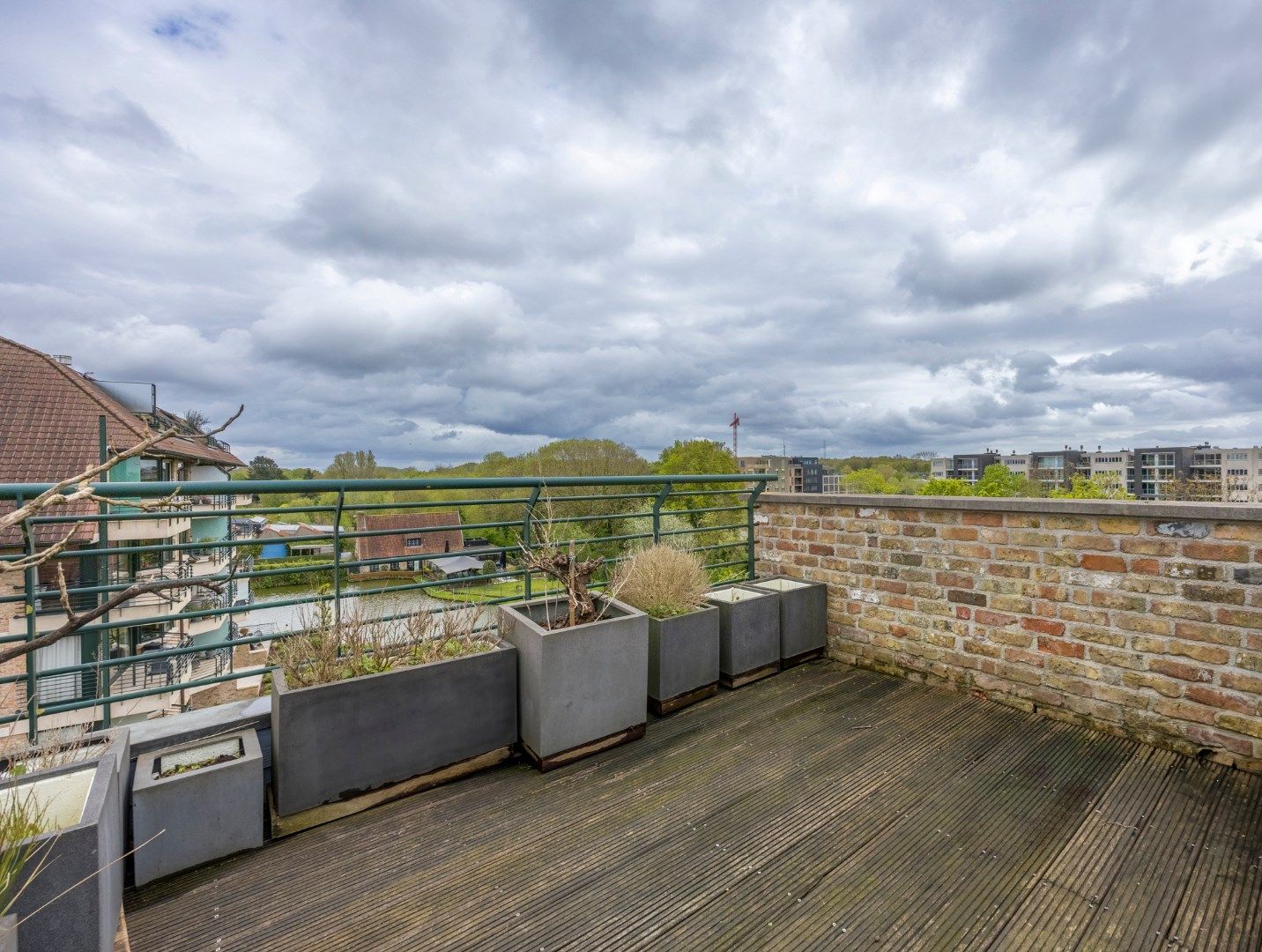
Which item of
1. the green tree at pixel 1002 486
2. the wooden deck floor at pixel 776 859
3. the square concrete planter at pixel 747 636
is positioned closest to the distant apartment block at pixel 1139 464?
the green tree at pixel 1002 486

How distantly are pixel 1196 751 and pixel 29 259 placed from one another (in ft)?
30.3

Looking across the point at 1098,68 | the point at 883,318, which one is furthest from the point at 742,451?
the point at 1098,68

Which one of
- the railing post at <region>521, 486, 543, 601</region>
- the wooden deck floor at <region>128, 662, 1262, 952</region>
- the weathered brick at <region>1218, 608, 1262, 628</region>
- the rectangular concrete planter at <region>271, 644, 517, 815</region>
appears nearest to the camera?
the wooden deck floor at <region>128, 662, 1262, 952</region>

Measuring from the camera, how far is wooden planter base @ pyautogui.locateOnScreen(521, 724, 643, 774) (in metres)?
→ 2.14

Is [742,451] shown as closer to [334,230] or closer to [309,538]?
[334,230]

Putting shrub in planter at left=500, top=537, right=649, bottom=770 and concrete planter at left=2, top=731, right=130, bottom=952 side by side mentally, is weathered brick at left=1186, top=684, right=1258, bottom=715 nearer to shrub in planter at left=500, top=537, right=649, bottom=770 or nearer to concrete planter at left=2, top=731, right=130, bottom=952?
shrub in planter at left=500, top=537, right=649, bottom=770

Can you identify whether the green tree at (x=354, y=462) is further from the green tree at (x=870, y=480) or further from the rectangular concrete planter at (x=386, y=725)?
the green tree at (x=870, y=480)

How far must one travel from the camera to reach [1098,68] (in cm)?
436

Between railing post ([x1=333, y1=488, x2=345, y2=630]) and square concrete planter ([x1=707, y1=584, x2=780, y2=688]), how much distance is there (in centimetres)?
188

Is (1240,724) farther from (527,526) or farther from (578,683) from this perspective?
(527,526)

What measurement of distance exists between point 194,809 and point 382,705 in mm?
556

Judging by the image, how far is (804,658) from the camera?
3365mm

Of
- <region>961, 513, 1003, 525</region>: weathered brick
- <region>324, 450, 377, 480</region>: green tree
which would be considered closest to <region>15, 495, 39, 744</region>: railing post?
<region>961, 513, 1003, 525</region>: weathered brick

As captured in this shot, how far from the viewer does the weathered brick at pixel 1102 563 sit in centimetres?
243
